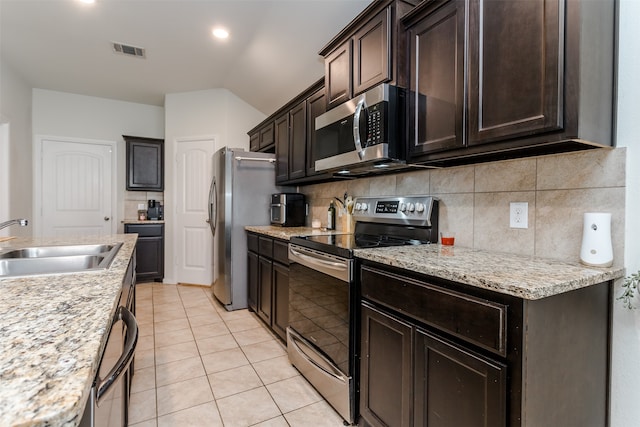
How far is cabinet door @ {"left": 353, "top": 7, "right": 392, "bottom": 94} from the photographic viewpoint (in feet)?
5.76

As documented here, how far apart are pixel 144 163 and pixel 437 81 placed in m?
4.50

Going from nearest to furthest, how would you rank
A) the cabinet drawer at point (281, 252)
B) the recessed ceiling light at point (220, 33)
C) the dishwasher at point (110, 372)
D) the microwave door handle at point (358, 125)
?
the dishwasher at point (110, 372) < the microwave door handle at point (358, 125) < the cabinet drawer at point (281, 252) < the recessed ceiling light at point (220, 33)

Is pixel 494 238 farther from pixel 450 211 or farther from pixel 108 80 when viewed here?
pixel 108 80

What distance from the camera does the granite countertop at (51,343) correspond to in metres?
0.39

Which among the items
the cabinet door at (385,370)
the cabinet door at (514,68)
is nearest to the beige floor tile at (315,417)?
the cabinet door at (385,370)

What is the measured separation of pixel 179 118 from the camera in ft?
14.8

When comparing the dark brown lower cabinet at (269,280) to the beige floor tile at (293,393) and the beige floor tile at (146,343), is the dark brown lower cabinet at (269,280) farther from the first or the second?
the beige floor tile at (146,343)

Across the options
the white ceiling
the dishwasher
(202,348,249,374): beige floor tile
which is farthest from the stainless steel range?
the white ceiling

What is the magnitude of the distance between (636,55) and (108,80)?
502cm

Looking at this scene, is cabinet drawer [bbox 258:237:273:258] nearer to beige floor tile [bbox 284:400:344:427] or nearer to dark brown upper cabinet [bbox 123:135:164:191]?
beige floor tile [bbox 284:400:344:427]

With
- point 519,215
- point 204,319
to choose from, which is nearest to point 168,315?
point 204,319

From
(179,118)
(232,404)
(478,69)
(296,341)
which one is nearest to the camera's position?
(478,69)

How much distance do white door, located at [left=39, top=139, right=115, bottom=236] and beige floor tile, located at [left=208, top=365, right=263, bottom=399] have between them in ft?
12.3

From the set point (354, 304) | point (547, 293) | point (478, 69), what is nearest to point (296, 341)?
point (354, 304)
